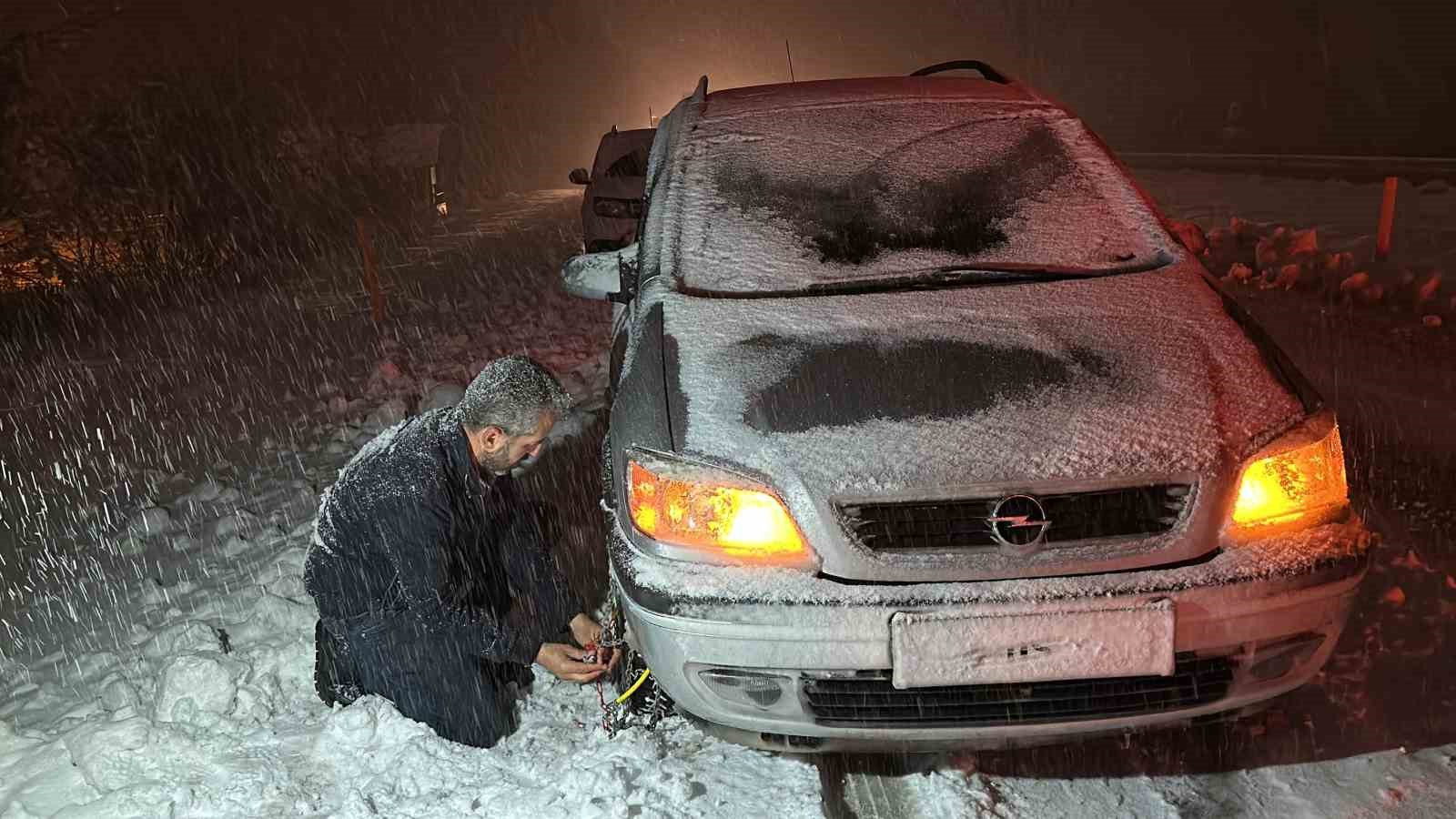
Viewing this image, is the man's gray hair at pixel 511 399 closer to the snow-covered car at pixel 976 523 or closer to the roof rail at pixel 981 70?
the snow-covered car at pixel 976 523

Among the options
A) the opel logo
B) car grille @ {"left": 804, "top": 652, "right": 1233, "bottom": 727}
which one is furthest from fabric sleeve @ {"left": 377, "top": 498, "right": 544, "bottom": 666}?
the opel logo

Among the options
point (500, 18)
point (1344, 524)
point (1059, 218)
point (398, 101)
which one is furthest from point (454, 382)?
point (500, 18)

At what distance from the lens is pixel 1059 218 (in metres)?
3.29

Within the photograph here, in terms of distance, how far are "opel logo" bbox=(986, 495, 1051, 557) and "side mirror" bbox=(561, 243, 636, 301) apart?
1799mm

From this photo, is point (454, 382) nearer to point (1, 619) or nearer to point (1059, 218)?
point (1, 619)

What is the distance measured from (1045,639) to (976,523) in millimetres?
269

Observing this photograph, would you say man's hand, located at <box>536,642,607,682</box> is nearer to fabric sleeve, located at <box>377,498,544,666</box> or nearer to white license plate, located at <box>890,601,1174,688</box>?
fabric sleeve, located at <box>377,498,544,666</box>

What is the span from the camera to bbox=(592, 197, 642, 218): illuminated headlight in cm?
506

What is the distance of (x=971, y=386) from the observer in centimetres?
245

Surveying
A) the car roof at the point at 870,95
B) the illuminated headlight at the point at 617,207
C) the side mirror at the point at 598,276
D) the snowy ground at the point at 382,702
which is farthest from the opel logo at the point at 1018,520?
the illuminated headlight at the point at 617,207

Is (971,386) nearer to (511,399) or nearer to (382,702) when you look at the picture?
(511,399)

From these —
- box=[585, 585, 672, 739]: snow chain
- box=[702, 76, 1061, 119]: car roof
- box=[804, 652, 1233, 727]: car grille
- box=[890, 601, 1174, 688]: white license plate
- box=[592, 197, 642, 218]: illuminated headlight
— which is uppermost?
box=[702, 76, 1061, 119]: car roof

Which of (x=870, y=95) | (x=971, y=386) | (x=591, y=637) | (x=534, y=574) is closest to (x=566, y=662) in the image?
(x=591, y=637)

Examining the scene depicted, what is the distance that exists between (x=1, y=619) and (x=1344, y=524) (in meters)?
4.44
